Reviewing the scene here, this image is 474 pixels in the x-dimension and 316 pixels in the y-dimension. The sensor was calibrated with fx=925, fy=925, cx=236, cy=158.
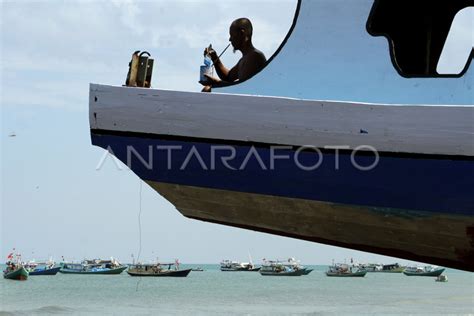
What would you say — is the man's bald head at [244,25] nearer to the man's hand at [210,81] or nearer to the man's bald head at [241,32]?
the man's bald head at [241,32]

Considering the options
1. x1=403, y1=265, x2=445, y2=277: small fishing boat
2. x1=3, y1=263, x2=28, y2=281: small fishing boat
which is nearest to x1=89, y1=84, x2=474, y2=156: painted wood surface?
x1=3, y1=263, x2=28, y2=281: small fishing boat

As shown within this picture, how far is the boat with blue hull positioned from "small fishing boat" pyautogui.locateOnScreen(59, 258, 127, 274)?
112763mm

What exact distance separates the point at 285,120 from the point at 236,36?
1.16m

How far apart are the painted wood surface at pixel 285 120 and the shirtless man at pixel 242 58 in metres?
0.46

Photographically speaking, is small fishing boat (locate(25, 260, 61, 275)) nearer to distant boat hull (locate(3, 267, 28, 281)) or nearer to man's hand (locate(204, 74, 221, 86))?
distant boat hull (locate(3, 267, 28, 281))

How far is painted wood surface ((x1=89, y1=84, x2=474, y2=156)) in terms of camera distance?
6.91 m

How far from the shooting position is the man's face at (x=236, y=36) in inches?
314

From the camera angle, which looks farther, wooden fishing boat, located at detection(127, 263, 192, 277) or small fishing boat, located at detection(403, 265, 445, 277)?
small fishing boat, located at detection(403, 265, 445, 277)

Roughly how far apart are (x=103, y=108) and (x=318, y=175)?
1.85m

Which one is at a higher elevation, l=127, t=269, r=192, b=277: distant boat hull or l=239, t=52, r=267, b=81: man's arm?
l=239, t=52, r=267, b=81: man's arm

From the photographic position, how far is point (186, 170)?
771 centimetres

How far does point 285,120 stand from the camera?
718 centimetres

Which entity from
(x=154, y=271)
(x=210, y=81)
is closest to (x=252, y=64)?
(x=210, y=81)

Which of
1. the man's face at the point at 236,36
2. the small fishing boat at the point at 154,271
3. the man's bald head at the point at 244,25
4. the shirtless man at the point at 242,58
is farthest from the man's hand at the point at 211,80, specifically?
the small fishing boat at the point at 154,271
